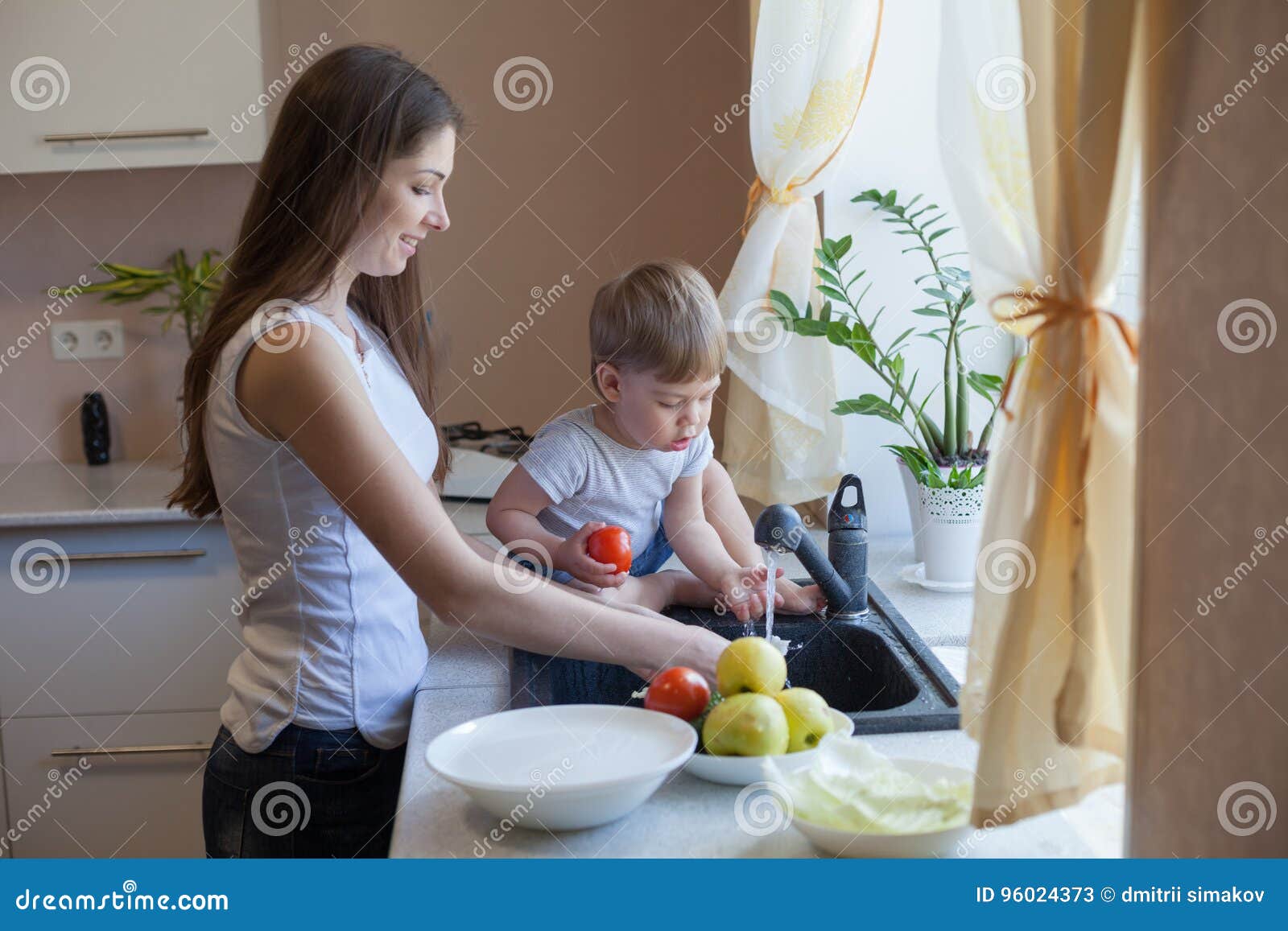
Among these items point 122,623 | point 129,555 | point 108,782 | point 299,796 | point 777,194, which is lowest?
point 108,782

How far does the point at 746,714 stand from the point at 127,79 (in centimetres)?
202

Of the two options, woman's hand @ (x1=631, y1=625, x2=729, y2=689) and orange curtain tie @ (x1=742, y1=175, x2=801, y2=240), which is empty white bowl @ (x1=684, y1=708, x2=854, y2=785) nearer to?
woman's hand @ (x1=631, y1=625, x2=729, y2=689)

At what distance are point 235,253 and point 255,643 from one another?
419 millimetres

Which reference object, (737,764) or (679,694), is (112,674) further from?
(737,764)

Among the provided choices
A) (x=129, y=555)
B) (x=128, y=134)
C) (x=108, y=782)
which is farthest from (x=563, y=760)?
(x=128, y=134)

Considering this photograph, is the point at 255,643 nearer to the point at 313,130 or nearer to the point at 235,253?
the point at 235,253

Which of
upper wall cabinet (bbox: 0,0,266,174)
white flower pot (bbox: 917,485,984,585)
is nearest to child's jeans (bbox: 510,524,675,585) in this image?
white flower pot (bbox: 917,485,984,585)

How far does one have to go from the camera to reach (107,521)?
2203 mm

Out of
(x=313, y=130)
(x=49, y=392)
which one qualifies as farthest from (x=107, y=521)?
(x=313, y=130)

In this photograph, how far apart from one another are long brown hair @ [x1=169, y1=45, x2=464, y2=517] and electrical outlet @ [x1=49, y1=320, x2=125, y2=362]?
1.66 m

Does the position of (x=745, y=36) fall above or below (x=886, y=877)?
above

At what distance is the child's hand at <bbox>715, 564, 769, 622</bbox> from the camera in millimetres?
1527

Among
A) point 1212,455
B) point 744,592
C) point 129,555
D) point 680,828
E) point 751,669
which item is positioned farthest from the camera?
point 129,555

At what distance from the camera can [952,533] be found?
5.42 ft
